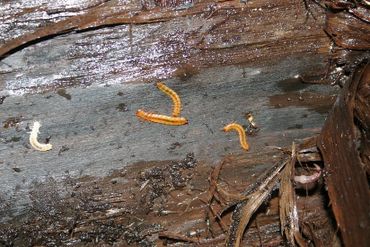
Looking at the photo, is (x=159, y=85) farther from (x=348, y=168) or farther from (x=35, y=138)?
(x=348, y=168)

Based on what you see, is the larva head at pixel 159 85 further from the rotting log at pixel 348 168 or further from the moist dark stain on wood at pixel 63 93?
the rotting log at pixel 348 168

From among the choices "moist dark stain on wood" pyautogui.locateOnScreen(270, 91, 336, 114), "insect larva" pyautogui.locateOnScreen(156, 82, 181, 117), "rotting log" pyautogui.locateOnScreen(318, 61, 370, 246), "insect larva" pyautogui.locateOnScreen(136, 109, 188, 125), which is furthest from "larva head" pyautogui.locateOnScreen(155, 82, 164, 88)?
"rotting log" pyautogui.locateOnScreen(318, 61, 370, 246)

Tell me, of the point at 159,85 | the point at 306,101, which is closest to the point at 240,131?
the point at 306,101

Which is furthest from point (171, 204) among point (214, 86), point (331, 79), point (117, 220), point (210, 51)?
point (331, 79)

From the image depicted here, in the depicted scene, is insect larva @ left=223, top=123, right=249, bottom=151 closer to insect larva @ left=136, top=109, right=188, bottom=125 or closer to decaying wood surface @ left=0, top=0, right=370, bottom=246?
decaying wood surface @ left=0, top=0, right=370, bottom=246

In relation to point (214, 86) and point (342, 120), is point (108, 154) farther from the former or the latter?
point (342, 120)

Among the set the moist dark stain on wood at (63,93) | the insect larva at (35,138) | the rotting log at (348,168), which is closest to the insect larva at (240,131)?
the rotting log at (348,168)
